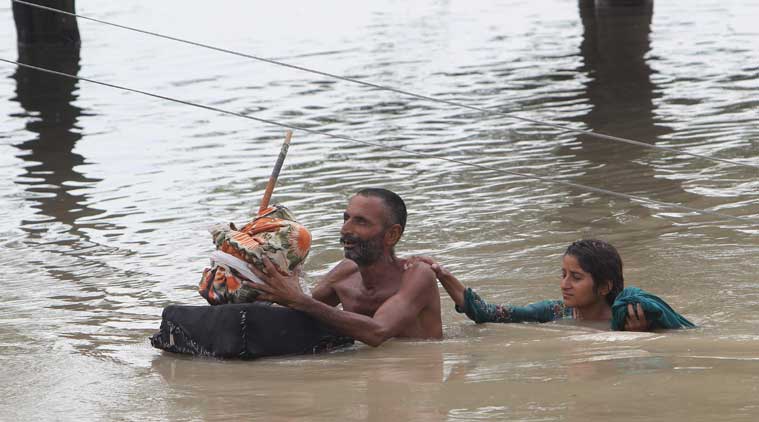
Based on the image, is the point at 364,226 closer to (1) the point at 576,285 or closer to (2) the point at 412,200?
(1) the point at 576,285

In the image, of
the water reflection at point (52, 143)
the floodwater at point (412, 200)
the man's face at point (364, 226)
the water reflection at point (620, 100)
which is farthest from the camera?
the water reflection at point (620, 100)

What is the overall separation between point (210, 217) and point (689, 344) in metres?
5.39

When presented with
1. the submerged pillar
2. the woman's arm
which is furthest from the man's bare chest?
the submerged pillar

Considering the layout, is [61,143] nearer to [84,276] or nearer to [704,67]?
[84,276]

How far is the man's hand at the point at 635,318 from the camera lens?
5.77 m

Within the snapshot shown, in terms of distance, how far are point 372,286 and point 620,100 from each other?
959cm

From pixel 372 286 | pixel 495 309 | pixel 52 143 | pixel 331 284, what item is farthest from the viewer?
pixel 52 143

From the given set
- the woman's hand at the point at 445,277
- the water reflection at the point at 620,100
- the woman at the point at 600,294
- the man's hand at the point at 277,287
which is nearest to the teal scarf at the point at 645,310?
the woman at the point at 600,294

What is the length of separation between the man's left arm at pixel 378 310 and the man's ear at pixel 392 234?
0.62 feet

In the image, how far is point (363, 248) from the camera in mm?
5637

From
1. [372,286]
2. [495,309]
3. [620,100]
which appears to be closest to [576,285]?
[495,309]

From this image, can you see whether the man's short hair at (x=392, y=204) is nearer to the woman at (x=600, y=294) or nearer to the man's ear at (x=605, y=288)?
the woman at (x=600, y=294)

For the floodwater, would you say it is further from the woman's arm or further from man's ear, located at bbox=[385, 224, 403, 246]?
man's ear, located at bbox=[385, 224, 403, 246]

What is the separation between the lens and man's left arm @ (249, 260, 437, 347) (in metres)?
5.33
